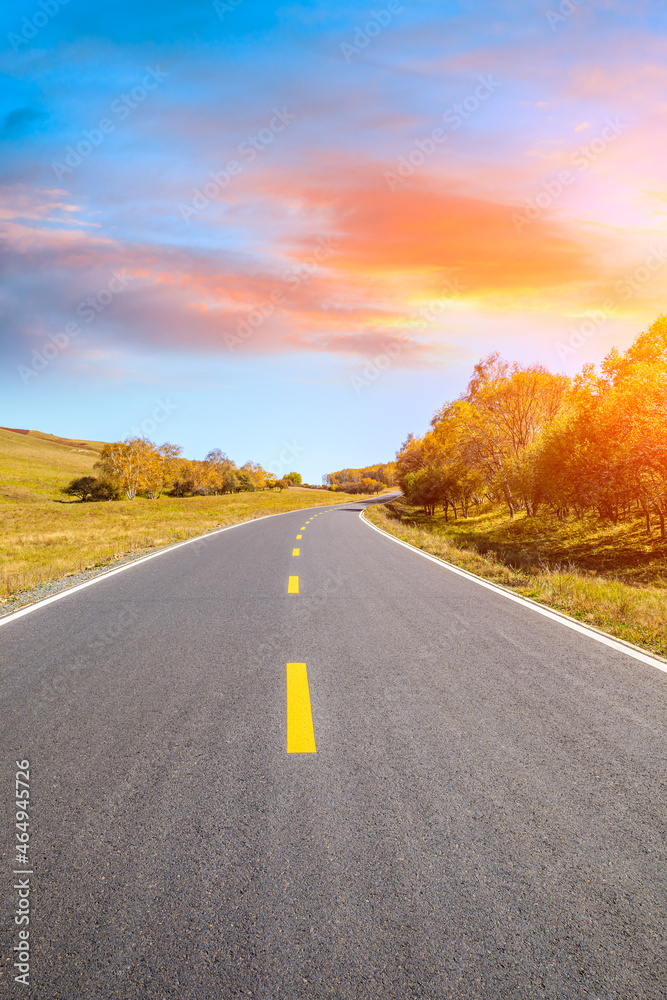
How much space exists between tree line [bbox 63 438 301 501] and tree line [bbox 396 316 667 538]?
43796mm

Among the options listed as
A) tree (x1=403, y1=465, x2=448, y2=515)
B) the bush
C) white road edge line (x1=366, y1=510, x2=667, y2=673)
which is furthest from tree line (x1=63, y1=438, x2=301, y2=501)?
white road edge line (x1=366, y1=510, x2=667, y2=673)

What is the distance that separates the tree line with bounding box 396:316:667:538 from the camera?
2062 centimetres

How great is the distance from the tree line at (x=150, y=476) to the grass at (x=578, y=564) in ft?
160

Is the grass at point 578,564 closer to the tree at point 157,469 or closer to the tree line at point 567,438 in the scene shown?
the tree line at point 567,438

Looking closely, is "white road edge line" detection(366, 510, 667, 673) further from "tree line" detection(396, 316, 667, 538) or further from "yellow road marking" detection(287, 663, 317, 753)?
"tree line" detection(396, 316, 667, 538)

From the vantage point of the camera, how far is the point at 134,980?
1.92 metres

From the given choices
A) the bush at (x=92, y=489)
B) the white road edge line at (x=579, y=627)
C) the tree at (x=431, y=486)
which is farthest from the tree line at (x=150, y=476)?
the white road edge line at (x=579, y=627)

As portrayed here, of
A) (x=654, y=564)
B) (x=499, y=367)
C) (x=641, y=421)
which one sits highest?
(x=499, y=367)

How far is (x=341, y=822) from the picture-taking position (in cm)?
275

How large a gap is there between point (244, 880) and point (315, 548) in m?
13.5

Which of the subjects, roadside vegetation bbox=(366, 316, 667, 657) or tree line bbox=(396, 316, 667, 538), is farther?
tree line bbox=(396, 316, 667, 538)

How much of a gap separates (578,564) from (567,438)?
720 centimetres

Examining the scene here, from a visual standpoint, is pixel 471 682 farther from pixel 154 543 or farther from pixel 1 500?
pixel 1 500

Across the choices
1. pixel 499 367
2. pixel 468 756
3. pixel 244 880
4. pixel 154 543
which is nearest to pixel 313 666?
pixel 468 756
